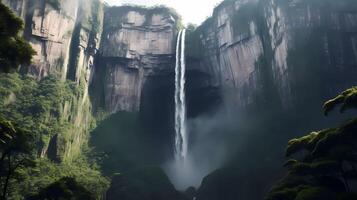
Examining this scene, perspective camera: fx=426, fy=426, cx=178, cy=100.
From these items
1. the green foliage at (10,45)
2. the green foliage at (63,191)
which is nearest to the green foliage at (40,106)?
the green foliage at (63,191)

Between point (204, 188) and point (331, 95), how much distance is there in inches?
603

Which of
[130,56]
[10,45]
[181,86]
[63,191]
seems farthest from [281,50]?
[10,45]

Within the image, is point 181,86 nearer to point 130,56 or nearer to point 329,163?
point 130,56

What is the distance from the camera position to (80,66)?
175 feet

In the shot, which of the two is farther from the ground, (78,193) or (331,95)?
(331,95)

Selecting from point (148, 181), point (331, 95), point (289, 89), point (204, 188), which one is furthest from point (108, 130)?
A: point (331, 95)

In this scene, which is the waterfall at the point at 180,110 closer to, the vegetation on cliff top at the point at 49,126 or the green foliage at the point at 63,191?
the vegetation on cliff top at the point at 49,126

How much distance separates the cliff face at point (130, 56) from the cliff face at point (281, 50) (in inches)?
190

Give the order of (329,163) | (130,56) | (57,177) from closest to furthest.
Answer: (329,163)
(57,177)
(130,56)

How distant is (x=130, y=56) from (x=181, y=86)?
857 centimetres

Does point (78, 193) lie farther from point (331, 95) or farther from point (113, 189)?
point (331, 95)

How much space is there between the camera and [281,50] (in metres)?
45.5

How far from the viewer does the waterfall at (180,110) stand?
53.8 metres

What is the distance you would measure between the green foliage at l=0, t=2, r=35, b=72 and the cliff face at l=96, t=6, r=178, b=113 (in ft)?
141
